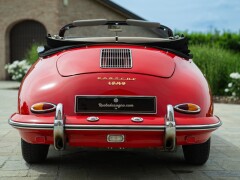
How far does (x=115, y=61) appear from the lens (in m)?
4.10

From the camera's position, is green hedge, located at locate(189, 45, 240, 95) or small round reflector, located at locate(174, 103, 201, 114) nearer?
small round reflector, located at locate(174, 103, 201, 114)

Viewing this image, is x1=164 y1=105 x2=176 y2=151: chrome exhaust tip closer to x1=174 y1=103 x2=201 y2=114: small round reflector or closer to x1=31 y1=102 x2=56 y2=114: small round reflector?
x1=174 y1=103 x2=201 y2=114: small round reflector

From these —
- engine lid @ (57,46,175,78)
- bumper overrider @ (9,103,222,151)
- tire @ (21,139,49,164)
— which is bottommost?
tire @ (21,139,49,164)

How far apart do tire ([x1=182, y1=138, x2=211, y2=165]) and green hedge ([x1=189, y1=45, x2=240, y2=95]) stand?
9.23m

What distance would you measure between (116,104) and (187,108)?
0.61 meters

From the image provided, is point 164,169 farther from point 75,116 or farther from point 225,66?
point 225,66

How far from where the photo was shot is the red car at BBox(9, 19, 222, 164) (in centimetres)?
369

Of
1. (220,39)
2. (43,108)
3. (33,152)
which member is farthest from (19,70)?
(43,108)

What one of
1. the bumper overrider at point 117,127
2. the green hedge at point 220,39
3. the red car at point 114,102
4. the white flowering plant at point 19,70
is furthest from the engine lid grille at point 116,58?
the green hedge at point 220,39

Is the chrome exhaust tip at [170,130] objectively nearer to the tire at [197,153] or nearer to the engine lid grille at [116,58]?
the engine lid grille at [116,58]

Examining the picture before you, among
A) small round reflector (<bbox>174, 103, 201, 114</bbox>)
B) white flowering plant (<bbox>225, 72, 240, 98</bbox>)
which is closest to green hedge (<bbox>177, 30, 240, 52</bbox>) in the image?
white flowering plant (<bbox>225, 72, 240, 98</bbox>)

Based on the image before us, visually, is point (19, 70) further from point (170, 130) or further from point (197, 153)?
point (170, 130)

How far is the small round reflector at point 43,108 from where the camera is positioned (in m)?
3.82

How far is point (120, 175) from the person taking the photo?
4141mm
